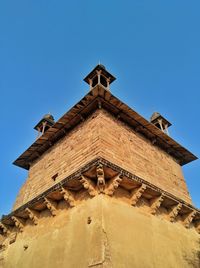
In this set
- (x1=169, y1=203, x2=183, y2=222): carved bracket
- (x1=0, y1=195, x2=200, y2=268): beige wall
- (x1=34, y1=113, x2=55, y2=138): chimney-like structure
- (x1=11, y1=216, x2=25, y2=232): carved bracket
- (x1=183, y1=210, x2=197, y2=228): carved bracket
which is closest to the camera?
(x1=0, y1=195, x2=200, y2=268): beige wall

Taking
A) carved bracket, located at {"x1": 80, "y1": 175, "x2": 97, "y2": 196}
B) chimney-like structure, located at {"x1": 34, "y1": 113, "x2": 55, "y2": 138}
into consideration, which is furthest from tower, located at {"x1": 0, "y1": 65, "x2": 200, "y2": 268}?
chimney-like structure, located at {"x1": 34, "y1": 113, "x2": 55, "y2": 138}

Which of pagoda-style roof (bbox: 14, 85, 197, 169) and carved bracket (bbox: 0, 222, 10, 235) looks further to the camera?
carved bracket (bbox: 0, 222, 10, 235)

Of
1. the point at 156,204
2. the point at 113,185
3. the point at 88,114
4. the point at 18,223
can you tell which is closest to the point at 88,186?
the point at 113,185

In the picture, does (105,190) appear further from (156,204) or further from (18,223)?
(18,223)

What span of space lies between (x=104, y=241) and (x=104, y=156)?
246cm

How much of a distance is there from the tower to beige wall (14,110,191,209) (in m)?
0.05

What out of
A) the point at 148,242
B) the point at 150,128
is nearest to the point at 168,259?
the point at 148,242

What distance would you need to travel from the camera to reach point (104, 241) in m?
5.11

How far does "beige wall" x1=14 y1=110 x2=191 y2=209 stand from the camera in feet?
24.7

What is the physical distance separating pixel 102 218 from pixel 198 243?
4.86m

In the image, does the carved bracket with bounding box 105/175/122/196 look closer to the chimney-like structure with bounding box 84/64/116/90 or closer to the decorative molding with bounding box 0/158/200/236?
the decorative molding with bounding box 0/158/200/236

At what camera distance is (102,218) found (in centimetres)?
549

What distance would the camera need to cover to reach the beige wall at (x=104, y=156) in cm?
754

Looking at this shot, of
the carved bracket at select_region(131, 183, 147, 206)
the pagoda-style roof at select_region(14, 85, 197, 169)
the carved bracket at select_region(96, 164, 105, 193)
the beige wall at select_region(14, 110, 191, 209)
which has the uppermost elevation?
the pagoda-style roof at select_region(14, 85, 197, 169)
